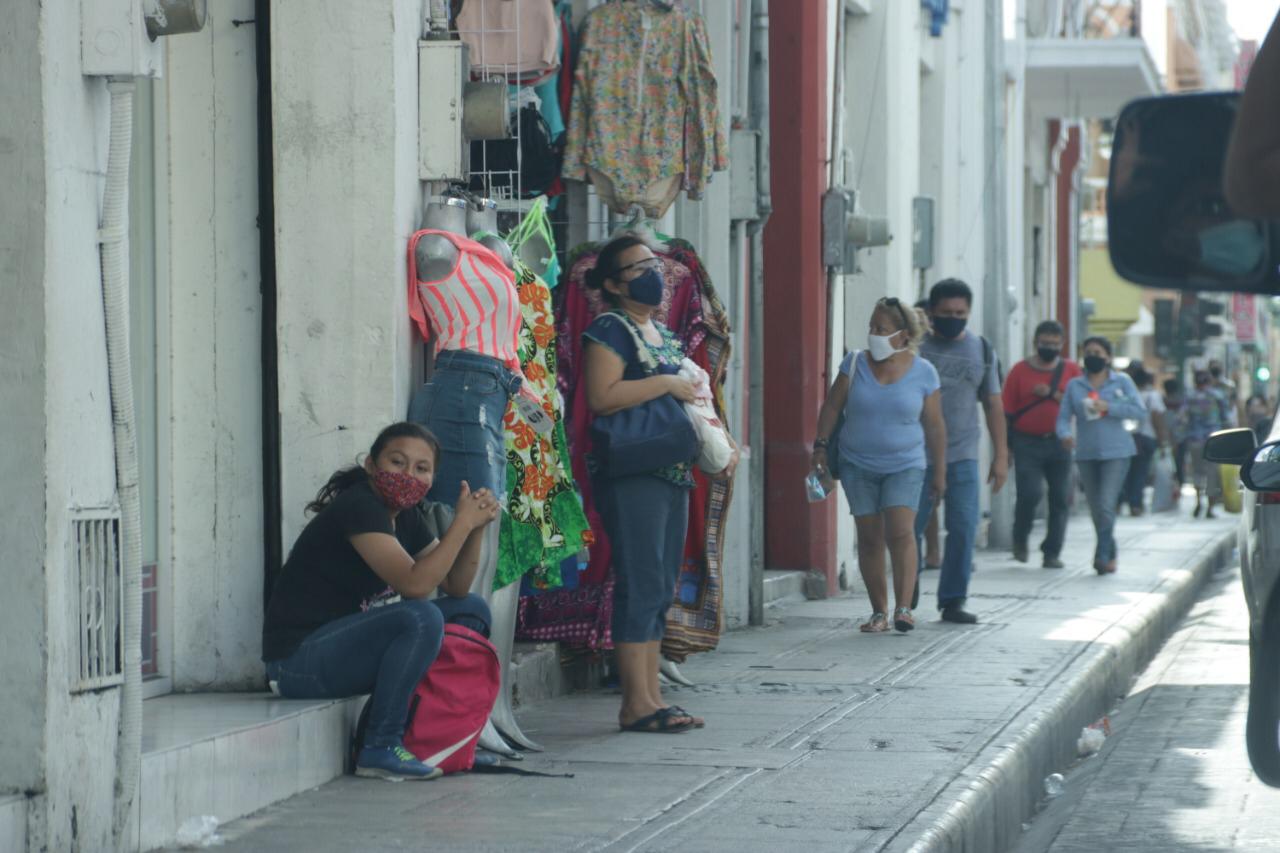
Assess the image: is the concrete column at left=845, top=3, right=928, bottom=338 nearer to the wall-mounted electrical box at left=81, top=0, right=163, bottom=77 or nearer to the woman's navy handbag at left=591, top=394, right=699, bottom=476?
the woman's navy handbag at left=591, top=394, right=699, bottom=476

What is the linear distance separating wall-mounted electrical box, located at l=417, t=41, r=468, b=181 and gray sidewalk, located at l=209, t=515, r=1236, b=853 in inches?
80.1

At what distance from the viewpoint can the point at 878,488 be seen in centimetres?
1174

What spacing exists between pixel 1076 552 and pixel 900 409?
7.19m

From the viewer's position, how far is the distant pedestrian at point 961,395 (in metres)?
13.1

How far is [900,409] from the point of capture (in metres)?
11.6

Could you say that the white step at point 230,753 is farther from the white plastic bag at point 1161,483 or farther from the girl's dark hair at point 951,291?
the white plastic bag at point 1161,483

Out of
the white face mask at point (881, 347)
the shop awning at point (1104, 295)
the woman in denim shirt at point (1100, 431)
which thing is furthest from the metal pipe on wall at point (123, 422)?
the shop awning at point (1104, 295)

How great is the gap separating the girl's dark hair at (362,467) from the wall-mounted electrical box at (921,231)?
10.3 metres

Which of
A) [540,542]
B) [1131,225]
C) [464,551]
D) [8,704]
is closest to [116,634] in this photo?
[8,704]

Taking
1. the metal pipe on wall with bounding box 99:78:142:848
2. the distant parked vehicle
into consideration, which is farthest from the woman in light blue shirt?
the metal pipe on wall with bounding box 99:78:142:848

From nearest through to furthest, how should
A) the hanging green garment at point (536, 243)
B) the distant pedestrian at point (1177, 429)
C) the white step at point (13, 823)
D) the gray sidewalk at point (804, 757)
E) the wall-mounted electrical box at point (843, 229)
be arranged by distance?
the white step at point (13, 823) → the gray sidewalk at point (804, 757) → the hanging green garment at point (536, 243) → the wall-mounted electrical box at point (843, 229) → the distant pedestrian at point (1177, 429)

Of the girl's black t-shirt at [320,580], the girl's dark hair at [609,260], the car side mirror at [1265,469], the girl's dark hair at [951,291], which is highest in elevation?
the girl's dark hair at [609,260]

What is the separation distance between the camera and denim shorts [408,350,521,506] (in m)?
7.44

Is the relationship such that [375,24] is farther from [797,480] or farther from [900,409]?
[797,480]
